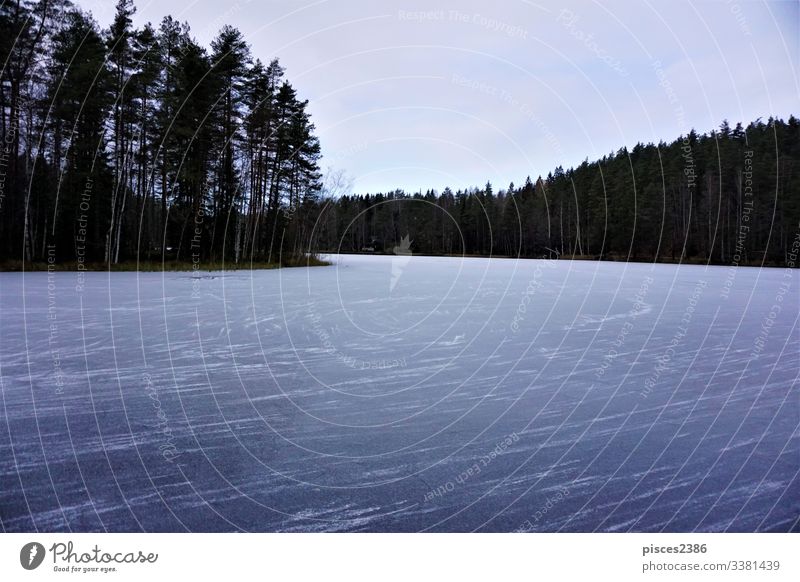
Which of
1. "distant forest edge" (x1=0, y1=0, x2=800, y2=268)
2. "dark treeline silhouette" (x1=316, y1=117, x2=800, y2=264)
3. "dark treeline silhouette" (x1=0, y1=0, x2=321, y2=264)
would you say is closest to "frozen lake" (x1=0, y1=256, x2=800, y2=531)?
"distant forest edge" (x1=0, y1=0, x2=800, y2=268)

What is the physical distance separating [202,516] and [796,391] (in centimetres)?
572

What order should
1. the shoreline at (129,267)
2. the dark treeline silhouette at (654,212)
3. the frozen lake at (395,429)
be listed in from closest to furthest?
the frozen lake at (395,429) < the shoreline at (129,267) < the dark treeline silhouette at (654,212)

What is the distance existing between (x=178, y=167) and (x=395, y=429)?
1240 inches

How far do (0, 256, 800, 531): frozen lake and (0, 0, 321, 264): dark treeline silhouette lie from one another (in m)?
16.4

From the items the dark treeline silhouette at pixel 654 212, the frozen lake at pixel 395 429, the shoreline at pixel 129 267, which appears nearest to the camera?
the frozen lake at pixel 395 429

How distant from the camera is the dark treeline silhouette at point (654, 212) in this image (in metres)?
50.2

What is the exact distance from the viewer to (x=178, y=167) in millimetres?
29422

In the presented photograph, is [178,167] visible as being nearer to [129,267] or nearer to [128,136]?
[128,136]

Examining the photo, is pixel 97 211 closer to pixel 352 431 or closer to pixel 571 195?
pixel 352 431

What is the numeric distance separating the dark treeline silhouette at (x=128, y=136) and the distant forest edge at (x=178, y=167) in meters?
0.12

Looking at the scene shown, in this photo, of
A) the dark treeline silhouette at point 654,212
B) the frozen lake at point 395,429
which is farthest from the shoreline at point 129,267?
the frozen lake at point 395,429

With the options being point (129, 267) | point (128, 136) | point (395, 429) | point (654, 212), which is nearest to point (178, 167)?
point (128, 136)

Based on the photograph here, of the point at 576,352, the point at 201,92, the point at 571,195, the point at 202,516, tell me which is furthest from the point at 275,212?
the point at 571,195

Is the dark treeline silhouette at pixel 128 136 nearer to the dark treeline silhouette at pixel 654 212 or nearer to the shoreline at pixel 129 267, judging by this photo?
the shoreline at pixel 129 267
